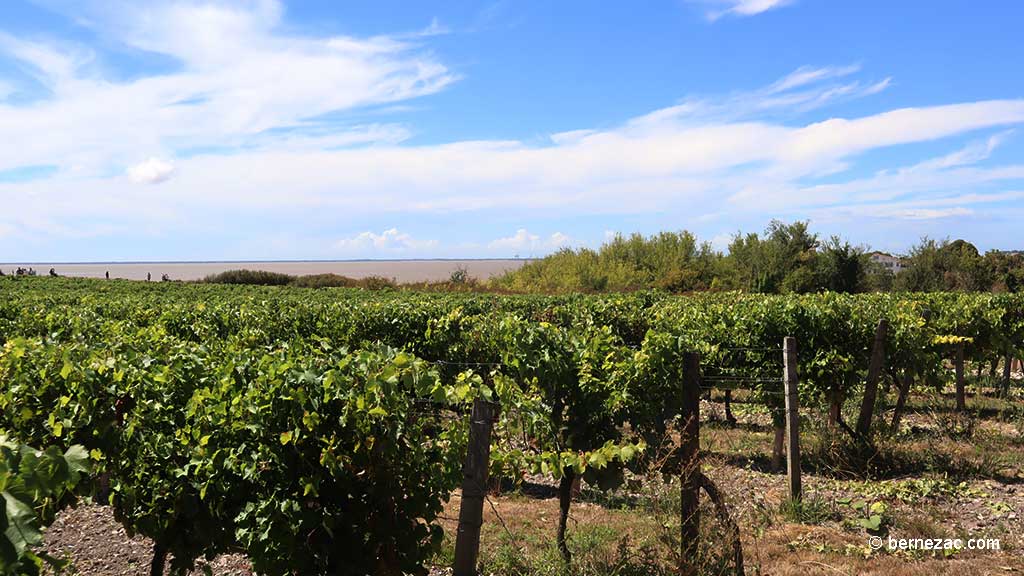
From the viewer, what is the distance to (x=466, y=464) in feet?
12.4

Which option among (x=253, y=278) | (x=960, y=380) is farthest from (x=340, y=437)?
(x=253, y=278)

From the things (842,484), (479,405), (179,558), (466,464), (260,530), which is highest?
(479,405)

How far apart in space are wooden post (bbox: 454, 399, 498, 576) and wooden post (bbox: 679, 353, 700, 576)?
1509mm

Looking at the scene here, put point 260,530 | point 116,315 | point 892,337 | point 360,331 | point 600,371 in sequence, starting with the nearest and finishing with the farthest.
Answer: point 260,530
point 600,371
point 892,337
point 360,331
point 116,315

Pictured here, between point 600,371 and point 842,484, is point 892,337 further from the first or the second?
point 600,371

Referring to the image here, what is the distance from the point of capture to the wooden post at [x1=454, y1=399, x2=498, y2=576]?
12.3 ft

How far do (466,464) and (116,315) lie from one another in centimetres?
1249

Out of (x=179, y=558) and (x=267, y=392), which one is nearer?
(x=267, y=392)

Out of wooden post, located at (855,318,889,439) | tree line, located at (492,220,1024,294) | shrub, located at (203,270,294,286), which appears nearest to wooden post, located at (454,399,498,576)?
wooden post, located at (855,318,889,439)

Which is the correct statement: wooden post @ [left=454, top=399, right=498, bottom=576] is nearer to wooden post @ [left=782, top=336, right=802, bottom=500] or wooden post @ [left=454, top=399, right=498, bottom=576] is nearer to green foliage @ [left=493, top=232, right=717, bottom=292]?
wooden post @ [left=782, top=336, right=802, bottom=500]

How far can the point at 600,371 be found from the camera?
596 centimetres

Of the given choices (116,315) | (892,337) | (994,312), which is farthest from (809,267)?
(116,315)

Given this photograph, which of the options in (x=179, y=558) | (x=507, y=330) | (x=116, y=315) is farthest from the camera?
(x=116, y=315)

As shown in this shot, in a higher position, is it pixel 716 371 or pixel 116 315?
pixel 116 315
